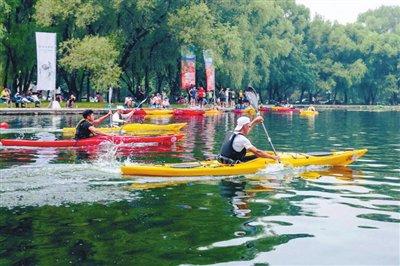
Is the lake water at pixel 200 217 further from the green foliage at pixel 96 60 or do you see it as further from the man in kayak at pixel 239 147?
the green foliage at pixel 96 60

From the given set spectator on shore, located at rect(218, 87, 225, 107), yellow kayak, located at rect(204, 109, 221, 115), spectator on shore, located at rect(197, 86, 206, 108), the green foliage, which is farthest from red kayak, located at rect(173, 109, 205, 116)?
spectator on shore, located at rect(218, 87, 225, 107)

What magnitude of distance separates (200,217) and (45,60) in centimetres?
3149

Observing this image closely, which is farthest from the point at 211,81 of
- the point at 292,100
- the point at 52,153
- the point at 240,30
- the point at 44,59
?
the point at 292,100

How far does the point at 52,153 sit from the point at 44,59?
21999mm

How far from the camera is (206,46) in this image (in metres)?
47.5

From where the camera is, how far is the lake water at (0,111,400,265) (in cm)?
759

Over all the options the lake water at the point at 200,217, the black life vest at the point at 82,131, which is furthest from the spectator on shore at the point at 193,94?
the lake water at the point at 200,217

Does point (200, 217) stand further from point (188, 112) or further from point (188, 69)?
point (188, 69)

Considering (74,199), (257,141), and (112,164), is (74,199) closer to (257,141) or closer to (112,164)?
(112,164)

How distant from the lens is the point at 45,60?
3881 centimetres

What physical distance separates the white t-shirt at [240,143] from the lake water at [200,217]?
0.70 meters

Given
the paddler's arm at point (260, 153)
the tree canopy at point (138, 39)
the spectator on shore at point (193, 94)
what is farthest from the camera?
the spectator on shore at point (193, 94)

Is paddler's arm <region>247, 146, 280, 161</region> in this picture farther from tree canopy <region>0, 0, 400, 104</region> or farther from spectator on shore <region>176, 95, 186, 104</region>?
spectator on shore <region>176, 95, 186, 104</region>

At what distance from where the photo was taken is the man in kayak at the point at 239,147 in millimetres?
13555
